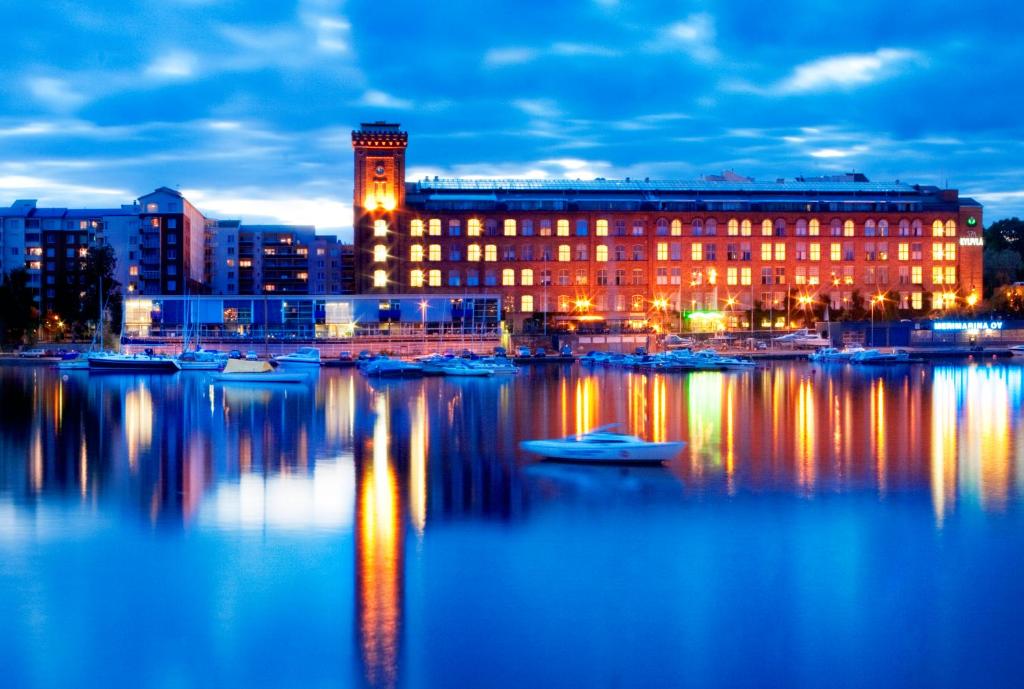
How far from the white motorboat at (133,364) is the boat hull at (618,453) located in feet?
172

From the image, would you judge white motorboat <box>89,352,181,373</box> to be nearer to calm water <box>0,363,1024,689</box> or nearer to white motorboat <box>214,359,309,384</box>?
white motorboat <box>214,359,309,384</box>

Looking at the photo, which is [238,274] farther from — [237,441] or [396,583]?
[396,583]

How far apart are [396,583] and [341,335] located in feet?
244

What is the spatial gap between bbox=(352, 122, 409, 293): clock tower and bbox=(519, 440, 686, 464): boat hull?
7210 cm

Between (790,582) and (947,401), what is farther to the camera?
(947,401)

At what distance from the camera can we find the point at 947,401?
2003 inches

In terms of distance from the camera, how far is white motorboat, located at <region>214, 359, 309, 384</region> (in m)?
64.1

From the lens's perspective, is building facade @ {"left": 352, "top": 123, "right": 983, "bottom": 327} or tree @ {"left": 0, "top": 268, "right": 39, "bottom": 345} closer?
tree @ {"left": 0, "top": 268, "right": 39, "bottom": 345}

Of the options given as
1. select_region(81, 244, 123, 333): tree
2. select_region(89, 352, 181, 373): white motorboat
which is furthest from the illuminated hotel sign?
select_region(81, 244, 123, 333): tree

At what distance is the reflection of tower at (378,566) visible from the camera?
600 inches

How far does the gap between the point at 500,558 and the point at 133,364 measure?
63.7 m

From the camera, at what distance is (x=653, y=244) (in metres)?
105

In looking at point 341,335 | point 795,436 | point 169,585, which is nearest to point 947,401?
point 795,436

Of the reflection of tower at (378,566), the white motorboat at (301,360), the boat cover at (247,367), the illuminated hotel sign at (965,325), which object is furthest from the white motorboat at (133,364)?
the illuminated hotel sign at (965,325)
